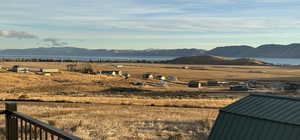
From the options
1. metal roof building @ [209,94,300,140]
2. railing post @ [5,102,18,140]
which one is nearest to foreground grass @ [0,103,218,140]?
metal roof building @ [209,94,300,140]

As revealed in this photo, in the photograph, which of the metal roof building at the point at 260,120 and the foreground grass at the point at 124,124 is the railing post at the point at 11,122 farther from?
the foreground grass at the point at 124,124

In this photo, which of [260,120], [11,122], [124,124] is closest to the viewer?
[11,122]

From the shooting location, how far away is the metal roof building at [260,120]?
9352 millimetres

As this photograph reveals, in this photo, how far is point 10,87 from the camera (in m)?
60.3

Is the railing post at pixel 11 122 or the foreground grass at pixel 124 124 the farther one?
the foreground grass at pixel 124 124

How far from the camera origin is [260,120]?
10016 mm

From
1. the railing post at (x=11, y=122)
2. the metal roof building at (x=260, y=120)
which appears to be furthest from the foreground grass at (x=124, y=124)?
the railing post at (x=11, y=122)

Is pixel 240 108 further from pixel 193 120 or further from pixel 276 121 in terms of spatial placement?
pixel 193 120

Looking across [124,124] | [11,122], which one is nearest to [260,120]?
[11,122]

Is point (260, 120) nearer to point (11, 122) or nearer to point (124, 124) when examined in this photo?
point (11, 122)

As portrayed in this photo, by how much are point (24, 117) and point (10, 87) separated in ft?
195

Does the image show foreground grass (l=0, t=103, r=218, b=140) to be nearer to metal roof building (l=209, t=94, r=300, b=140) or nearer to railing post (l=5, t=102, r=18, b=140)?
metal roof building (l=209, t=94, r=300, b=140)

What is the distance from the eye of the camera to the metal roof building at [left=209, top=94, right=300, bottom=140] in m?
9.35

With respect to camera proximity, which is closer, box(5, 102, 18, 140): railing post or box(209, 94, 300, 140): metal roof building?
box(5, 102, 18, 140): railing post
